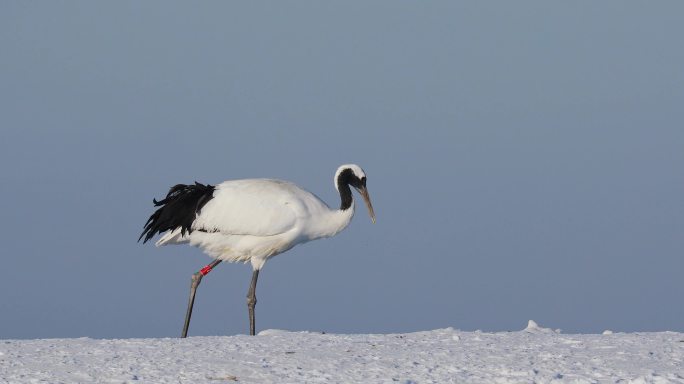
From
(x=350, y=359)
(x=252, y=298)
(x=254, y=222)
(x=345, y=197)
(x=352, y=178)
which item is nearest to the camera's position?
(x=350, y=359)

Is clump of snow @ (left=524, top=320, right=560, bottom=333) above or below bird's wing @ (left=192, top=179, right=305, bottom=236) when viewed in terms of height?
below

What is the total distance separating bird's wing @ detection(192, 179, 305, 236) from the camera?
54.5ft

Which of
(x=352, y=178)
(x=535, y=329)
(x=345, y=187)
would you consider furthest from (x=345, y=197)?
(x=535, y=329)

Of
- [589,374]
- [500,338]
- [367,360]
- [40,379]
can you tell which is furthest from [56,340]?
[589,374]

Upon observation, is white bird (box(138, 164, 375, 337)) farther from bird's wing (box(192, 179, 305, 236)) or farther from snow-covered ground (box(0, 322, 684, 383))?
snow-covered ground (box(0, 322, 684, 383))

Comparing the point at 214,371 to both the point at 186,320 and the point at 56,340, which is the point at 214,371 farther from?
the point at 186,320

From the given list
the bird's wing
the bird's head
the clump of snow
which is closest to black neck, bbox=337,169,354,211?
the bird's head

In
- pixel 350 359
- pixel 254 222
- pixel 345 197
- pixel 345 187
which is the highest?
pixel 345 187

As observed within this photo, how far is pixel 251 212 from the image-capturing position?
16641mm

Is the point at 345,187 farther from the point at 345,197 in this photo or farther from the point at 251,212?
the point at 251,212

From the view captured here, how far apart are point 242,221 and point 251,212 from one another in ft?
0.58

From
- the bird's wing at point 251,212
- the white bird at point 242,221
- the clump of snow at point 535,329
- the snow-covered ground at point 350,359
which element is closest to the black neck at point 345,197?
the white bird at point 242,221

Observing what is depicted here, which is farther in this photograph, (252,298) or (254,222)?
(252,298)

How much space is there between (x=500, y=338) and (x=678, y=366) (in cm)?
231
